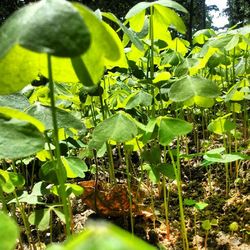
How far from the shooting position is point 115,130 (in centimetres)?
79

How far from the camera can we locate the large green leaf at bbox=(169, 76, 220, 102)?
864mm

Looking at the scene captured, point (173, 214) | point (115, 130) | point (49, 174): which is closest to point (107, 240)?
point (115, 130)

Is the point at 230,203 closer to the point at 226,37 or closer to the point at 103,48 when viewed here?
the point at 226,37

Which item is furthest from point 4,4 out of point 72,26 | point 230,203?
point 72,26

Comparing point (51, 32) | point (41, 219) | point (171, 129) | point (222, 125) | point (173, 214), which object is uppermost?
point (51, 32)

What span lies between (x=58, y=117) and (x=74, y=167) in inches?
15.8

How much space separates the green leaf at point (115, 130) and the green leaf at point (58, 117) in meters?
0.18

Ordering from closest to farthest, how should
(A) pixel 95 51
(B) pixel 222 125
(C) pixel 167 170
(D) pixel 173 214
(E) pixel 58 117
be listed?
1. (A) pixel 95 51
2. (E) pixel 58 117
3. (C) pixel 167 170
4. (D) pixel 173 214
5. (B) pixel 222 125

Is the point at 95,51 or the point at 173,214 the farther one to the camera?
the point at 173,214

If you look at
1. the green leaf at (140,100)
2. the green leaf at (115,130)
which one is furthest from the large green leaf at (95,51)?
the green leaf at (140,100)

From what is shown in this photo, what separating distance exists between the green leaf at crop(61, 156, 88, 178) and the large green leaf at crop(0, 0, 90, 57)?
71cm

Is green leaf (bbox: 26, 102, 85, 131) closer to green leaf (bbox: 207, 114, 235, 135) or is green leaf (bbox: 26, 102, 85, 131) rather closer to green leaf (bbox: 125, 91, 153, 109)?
green leaf (bbox: 125, 91, 153, 109)

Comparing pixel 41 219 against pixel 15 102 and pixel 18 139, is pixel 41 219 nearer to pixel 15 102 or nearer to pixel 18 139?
pixel 15 102

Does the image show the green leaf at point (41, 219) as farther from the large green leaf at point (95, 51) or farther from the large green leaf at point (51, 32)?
the large green leaf at point (51, 32)
